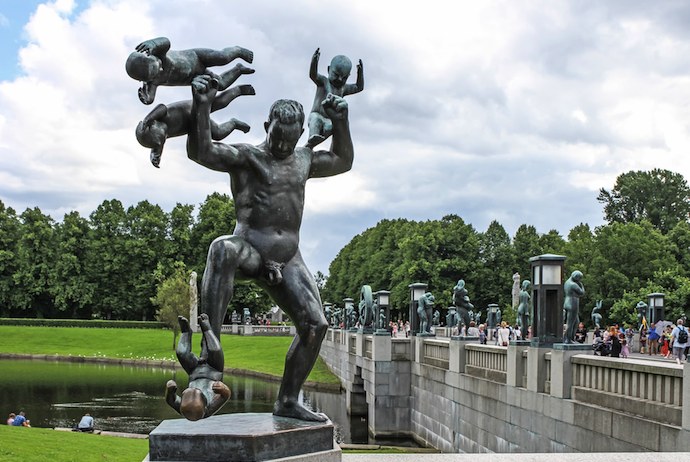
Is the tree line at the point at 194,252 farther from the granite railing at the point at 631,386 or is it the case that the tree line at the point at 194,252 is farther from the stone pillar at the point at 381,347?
the granite railing at the point at 631,386

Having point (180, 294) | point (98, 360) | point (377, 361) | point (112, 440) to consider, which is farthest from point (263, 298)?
point (112, 440)

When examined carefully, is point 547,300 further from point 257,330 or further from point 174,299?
point 257,330

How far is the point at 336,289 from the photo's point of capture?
9744cm

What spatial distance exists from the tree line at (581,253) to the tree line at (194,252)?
0.12 metres

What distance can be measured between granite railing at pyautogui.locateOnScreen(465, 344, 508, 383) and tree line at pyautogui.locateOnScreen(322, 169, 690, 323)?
88.4 feet

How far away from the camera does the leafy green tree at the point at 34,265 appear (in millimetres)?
78000

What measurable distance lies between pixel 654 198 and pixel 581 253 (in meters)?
14.3

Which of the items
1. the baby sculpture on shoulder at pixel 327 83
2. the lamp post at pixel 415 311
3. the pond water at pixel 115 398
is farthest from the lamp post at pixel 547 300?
the lamp post at pixel 415 311

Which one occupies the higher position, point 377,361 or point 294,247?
point 294,247

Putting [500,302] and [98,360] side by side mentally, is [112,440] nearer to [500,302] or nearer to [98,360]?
[98,360]

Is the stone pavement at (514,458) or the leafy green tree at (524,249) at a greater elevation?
the leafy green tree at (524,249)

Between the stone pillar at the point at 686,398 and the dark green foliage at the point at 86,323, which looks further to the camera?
the dark green foliage at the point at 86,323

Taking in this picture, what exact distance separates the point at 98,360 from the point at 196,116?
177 ft

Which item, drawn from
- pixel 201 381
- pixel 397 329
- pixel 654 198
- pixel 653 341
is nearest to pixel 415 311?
pixel 653 341
